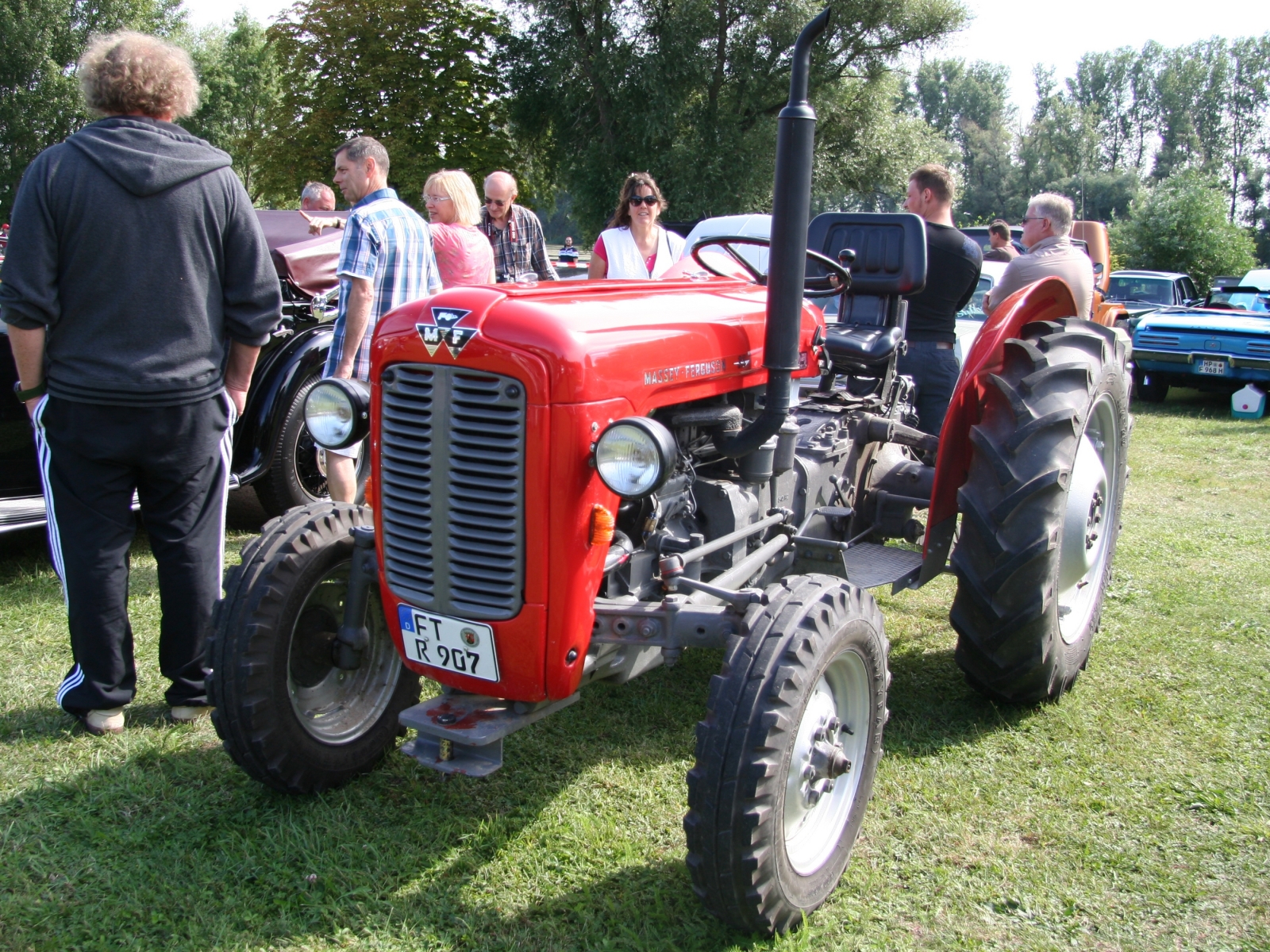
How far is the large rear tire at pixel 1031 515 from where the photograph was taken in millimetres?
3129

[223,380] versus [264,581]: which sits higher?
[223,380]

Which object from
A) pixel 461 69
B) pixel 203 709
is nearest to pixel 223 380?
pixel 203 709

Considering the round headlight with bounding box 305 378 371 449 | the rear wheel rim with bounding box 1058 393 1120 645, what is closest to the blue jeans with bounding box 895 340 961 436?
the rear wheel rim with bounding box 1058 393 1120 645

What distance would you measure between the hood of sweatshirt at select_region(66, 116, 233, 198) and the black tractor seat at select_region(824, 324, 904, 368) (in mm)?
2344

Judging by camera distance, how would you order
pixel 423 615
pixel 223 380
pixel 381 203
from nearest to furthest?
1. pixel 423 615
2. pixel 223 380
3. pixel 381 203

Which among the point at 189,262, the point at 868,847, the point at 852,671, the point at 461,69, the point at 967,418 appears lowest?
the point at 868,847

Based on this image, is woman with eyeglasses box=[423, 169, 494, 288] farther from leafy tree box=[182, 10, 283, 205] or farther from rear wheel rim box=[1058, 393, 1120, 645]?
leafy tree box=[182, 10, 283, 205]

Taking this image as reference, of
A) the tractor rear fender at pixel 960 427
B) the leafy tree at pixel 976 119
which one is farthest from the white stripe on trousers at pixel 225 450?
the leafy tree at pixel 976 119

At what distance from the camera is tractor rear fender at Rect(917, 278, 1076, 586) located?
11.3ft

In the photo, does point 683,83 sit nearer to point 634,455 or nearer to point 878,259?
point 878,259

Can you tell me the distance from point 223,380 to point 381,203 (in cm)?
127

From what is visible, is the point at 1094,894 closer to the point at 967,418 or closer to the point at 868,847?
the point at 868,847

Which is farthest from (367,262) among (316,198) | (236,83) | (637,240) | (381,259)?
(236,83)

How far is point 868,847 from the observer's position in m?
2.75
